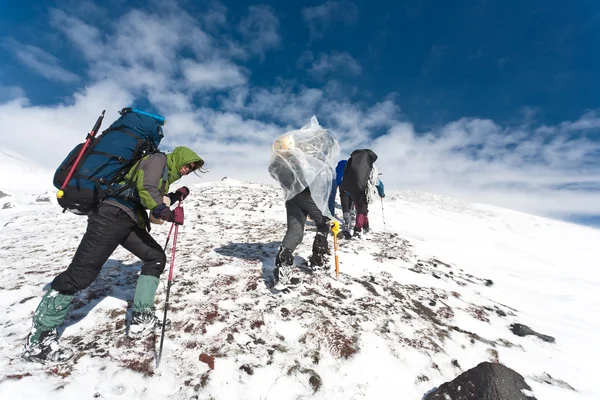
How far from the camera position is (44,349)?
10.9 feet

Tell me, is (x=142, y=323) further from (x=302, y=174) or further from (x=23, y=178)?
(x=23, y=178)

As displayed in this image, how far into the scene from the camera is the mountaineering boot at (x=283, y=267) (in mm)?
5191

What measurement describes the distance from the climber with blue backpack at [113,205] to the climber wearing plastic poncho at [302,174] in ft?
6.16

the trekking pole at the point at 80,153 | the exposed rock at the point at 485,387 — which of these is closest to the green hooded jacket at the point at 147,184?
the trekking pole at the point at 80,153

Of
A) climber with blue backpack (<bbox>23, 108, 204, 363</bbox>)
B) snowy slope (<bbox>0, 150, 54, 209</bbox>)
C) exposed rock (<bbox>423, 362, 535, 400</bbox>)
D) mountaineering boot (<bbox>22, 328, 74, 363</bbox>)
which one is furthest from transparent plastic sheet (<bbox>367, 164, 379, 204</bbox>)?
snowy slope (<bbox>0, 150, 54, 209</bbox>)

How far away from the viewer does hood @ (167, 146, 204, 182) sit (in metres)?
4.12

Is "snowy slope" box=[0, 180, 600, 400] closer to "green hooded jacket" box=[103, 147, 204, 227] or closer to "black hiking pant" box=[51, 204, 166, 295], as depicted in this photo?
"black hiking pant" box=[51, 204, 166, 295]

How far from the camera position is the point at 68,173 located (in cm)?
347

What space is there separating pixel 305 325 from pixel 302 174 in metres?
2.61

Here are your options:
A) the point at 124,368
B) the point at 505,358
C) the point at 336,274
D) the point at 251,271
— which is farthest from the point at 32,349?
the point at 505,358

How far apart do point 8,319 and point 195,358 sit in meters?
3.08

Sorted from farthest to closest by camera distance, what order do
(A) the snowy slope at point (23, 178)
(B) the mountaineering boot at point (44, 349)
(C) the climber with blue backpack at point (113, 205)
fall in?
(A) the snowy slope at point (23, 178) < (C) the climber with blue backpack at point (113, 205) < (B) the mountaineering boot at point (44, 349)

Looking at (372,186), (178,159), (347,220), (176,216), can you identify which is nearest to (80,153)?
(178,159)

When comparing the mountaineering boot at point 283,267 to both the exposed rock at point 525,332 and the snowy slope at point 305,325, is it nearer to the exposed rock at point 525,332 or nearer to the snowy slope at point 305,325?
the snowy slope at point 305,325
